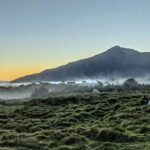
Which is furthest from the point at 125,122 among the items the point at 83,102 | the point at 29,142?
the point at 83,102

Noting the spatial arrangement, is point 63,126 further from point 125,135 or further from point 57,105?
point 57,105

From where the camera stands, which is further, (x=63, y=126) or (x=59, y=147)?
(x=63, y=126)

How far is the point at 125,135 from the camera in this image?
36000 mm

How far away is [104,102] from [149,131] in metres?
30.7

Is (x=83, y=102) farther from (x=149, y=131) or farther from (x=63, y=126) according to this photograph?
(x=149, y=131)

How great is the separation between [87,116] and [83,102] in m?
19.6

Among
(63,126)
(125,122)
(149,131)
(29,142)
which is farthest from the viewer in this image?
(63,126)

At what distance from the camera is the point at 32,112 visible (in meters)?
64.9

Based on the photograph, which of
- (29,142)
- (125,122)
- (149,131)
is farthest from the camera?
(125,122)

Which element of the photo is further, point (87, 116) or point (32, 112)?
point (32, 112)

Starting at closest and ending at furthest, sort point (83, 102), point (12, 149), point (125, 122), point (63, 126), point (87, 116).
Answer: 1. point (12, 149)
2. point (125, 122)
3. point (63, 126)
4. point (87, 116)
5. point (83, 102)

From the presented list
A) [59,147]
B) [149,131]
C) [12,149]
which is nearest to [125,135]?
[149,131]

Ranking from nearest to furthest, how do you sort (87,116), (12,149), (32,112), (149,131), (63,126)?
1. (12,149)
2. (149,131)
3. (63,126)
4. (87,116)
5. (32,112)

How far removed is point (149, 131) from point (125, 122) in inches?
219
